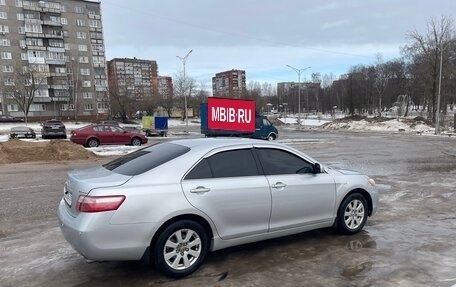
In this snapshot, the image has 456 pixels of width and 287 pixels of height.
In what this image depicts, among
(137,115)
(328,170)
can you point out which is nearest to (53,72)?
(137,115)

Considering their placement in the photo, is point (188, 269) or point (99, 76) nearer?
point (188, 269)

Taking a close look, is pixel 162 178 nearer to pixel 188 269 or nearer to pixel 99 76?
pixel 188 269

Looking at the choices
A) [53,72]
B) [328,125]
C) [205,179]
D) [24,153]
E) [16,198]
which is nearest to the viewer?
[205,179]

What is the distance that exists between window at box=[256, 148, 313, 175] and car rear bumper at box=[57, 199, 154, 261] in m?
1.73

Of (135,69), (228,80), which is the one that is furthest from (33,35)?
(228,80)

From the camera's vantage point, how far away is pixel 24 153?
18.2 meters

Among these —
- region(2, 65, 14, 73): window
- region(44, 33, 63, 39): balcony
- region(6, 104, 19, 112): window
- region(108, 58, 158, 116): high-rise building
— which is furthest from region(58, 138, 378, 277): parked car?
region(44, 33, 63, 39): balcony

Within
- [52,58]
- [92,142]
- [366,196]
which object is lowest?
[92,142]

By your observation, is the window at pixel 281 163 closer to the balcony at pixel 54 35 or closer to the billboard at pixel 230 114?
the billboard at pixel 230 114

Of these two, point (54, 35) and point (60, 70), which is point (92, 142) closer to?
point (60, 70)

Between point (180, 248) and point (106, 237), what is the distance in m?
0.82

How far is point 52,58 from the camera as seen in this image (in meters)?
87.8

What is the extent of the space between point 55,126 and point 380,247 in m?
33.9

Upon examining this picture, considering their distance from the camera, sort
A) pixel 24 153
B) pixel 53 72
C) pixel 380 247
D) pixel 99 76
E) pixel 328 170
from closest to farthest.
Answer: pixel 380 247
pixel 328 170
pixel 24 153
pixel 53 72
pixel 99 76
